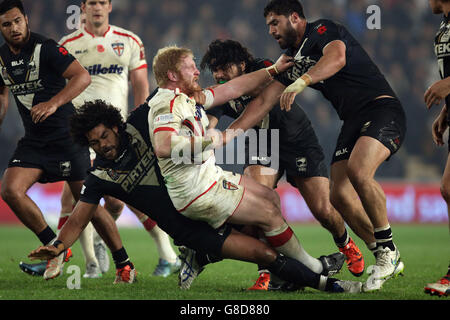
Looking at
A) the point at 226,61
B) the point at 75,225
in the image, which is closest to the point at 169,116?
the point at 75,225

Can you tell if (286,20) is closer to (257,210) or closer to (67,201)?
(257,210)

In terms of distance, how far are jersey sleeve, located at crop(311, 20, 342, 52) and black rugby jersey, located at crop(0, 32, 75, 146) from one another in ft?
7.48

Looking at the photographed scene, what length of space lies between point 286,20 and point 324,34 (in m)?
0.36

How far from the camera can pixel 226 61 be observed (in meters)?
6.01

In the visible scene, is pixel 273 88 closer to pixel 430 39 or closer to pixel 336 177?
pixel 336 177

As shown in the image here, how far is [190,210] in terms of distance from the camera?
16.3 feet

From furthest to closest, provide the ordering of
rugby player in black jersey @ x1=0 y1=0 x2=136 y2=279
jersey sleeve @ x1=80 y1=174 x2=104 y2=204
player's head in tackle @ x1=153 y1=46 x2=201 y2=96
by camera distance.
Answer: rugby player in black jersey @ x1=0 y1=0 x2=136 y2=279
jersey sleeve @ x1=80 y1=174 x2=104 y2=204
player's head in tackle @ x1=153 y1=46 x2=201 y2=96

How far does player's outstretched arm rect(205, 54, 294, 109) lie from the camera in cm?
543

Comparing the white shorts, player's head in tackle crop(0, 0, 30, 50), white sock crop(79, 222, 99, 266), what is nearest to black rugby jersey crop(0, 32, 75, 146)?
player's head in tackle crop(0, 0, 30, 50)

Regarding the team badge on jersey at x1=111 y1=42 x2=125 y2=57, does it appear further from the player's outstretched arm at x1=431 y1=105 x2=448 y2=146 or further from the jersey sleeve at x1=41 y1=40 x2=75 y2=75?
the player's outstretched arm at x1=431 y1=105 x2=448 y2=146

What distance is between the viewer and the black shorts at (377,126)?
5344 mm

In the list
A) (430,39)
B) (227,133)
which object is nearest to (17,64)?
(227,133)

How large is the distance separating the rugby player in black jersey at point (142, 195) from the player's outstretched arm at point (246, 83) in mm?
583

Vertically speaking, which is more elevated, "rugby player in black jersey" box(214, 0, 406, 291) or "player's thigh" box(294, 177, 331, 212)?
"rugby player in black jersey" box(214, 0, 406, 291)
